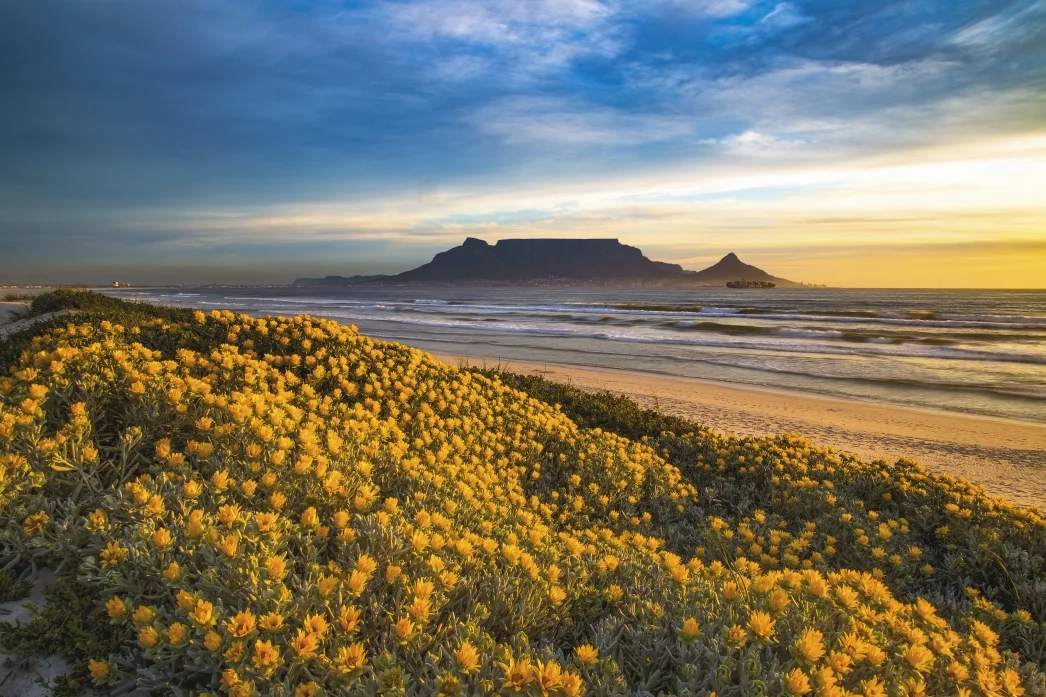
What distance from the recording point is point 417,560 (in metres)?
2.47

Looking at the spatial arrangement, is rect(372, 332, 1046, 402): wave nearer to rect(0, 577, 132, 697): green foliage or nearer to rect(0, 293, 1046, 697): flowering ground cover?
rect(0, 293, 1046, 697): flowering ground cover

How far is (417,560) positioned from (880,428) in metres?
10.2

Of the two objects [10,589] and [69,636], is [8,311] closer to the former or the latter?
[10,589]

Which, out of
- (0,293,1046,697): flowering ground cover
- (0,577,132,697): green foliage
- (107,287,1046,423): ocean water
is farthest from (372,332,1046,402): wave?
(0,577,132,697): green foliage

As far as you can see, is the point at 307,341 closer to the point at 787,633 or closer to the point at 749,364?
the point at 787,633

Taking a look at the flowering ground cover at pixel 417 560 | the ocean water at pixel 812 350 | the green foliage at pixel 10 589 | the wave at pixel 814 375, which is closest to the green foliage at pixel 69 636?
the flowering ground cover at pixel 417 560

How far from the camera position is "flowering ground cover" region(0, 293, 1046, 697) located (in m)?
2.02

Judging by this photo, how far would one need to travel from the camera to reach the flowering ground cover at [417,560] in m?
2.02

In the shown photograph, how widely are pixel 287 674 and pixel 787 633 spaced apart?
1.94m

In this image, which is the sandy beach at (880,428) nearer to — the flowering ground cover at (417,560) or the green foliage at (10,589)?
the flowering ground cover at (417,560)

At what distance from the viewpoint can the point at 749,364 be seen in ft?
61.2

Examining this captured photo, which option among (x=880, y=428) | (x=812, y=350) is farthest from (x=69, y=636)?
(x=812, y=350)

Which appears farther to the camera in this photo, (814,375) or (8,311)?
(814,375)

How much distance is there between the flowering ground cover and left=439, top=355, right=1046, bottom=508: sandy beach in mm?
3593
